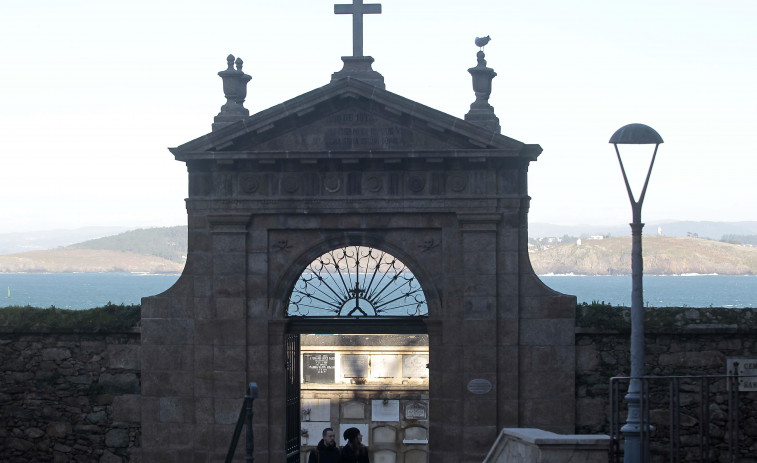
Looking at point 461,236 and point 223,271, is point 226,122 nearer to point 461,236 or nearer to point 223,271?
point 223,271

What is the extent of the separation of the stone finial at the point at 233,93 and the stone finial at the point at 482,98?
12.0 ft

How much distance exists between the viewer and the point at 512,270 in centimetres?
1831

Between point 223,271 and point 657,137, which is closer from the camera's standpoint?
point 657,137

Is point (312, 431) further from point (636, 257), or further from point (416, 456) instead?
point (636, 257)

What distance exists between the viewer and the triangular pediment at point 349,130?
58.9 ft

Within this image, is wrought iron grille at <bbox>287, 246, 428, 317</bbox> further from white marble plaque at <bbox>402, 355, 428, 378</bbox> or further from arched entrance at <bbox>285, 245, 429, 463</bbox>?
white marble plaque at <bbox>402, 355, 428, 378</bbox>

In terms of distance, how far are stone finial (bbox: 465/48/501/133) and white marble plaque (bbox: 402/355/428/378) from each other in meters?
7.00

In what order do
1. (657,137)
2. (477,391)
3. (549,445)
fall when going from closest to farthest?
(549,445) → (657,137) → (477,391)

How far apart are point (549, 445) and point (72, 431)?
9.62 meters

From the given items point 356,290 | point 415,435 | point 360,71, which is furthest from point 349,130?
point 415,435

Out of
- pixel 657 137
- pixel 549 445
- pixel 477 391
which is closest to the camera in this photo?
pixel 549 445

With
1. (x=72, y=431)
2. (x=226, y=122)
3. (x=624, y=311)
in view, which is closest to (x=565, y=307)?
(x=624, y=311)

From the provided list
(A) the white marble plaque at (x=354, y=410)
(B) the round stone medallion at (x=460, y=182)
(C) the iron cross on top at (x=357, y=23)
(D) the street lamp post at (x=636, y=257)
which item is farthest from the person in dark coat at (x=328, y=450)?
(A) the white marble plaque at (x=354, y=410)

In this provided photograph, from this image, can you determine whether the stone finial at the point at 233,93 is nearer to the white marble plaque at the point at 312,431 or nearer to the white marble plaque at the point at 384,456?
the white marble plaque at the point at 312,431
